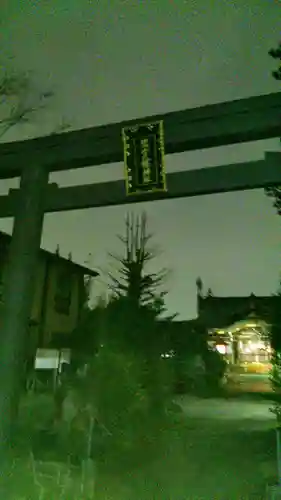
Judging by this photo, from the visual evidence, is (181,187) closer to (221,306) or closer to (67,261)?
(67,261)

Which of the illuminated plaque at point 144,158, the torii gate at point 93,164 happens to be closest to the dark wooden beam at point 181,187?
the torii gate at point 93,164

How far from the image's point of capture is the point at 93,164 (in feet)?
18.8

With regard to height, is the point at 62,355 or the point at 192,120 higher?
the point at 192,120

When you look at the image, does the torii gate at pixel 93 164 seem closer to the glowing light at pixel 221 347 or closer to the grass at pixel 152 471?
the grass at pixel 152 471

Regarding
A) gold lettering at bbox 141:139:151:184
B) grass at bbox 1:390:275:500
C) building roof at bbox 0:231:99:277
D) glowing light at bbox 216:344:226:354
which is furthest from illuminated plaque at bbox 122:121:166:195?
glowing light at bbox 216:344:226:354

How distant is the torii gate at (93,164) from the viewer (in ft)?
15.9

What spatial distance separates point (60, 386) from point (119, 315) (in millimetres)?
1852

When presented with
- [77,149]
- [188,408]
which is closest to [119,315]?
[77,149]

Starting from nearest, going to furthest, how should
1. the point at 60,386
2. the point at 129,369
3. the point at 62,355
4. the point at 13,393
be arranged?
the point at 13,393 → the point at 129,369 → the point at 60,386 → the point at 62,355

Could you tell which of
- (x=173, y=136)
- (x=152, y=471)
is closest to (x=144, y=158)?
(x=173, y=136)

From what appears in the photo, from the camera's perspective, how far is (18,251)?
534 centimetres

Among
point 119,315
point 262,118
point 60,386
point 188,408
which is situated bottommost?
point 188,408

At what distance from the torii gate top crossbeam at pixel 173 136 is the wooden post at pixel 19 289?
32cm

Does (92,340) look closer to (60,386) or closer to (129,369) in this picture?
(60,386)
